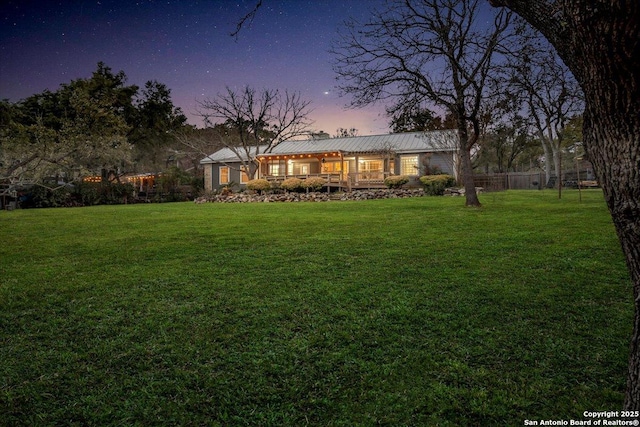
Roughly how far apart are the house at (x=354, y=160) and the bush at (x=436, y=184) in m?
3.15

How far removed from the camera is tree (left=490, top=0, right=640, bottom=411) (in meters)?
1.55

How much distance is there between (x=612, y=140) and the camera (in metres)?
1.70

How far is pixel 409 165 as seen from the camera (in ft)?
85.4

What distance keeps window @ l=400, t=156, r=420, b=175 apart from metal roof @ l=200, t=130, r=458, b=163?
562 mm

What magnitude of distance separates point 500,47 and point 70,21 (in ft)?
52.4

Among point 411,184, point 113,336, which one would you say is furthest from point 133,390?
point 411,184

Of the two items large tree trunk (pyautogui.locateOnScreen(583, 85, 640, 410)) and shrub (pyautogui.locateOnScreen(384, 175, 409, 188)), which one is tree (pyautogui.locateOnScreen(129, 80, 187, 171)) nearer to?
shrub (pyautogui.locateOnScreen(384, 175, 409, 188))

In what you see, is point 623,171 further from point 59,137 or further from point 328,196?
point 59,137

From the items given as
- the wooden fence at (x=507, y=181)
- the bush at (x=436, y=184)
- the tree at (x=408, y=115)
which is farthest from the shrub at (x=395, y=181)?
the tree at (x=408, y=115)

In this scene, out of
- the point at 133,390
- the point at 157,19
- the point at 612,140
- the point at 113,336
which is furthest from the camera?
the point at 157,19

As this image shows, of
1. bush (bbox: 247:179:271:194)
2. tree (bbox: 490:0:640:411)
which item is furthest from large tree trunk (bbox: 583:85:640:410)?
bush (bbox: 247:179:271:194)

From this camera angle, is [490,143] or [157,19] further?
[490,143]

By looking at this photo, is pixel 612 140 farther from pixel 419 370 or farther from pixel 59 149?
pixel 59 149
